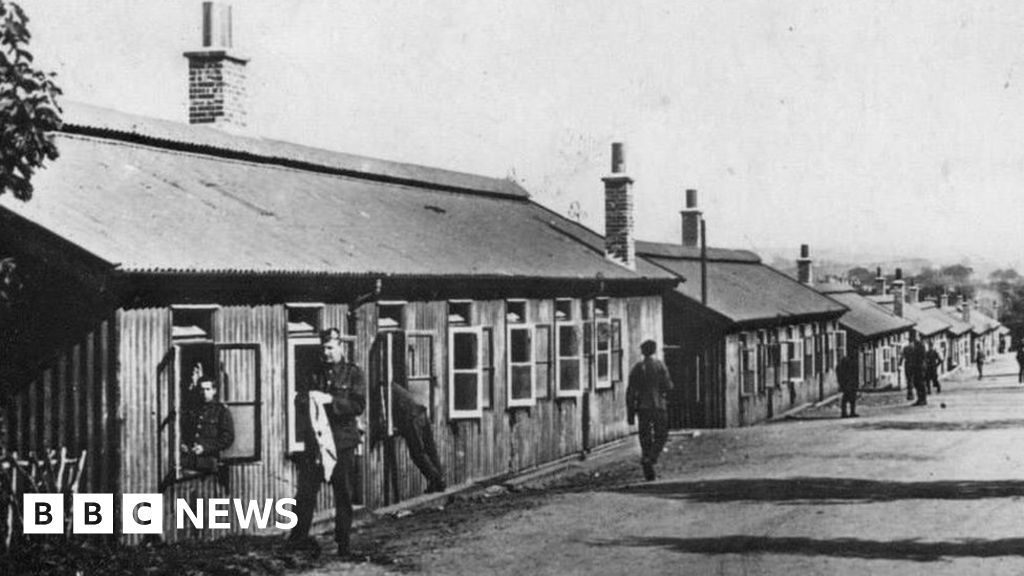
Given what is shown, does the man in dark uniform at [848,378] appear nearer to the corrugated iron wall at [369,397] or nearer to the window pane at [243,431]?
the corrugated iron wall at [369,397]

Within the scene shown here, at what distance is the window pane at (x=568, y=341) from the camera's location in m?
21.0

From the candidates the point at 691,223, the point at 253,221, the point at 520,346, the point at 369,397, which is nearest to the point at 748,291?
the point at 691,223

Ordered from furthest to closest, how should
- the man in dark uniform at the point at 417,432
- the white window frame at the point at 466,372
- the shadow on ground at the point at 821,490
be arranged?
the white window frame at the point at 466,372 < the man in dark uniform at the point at 417,432 < the shadow on ground at the point at 821,490

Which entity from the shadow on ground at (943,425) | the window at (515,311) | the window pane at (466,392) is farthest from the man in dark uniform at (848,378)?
the window pane at (466,392)

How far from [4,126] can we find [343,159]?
11192 mm

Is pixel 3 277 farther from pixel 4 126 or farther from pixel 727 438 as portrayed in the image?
pixel 727 438

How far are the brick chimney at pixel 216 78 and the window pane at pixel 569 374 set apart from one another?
274 inches

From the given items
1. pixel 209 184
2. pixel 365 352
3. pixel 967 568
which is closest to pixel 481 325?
pixel 365 352

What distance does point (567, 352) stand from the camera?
21266 mm

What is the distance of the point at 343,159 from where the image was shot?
19984 mm

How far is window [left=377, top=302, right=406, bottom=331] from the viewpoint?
608 inches

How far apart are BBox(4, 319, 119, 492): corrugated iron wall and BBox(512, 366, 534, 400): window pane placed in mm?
8558

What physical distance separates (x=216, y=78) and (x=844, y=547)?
11.7m

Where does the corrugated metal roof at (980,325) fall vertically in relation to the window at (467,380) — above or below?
above
